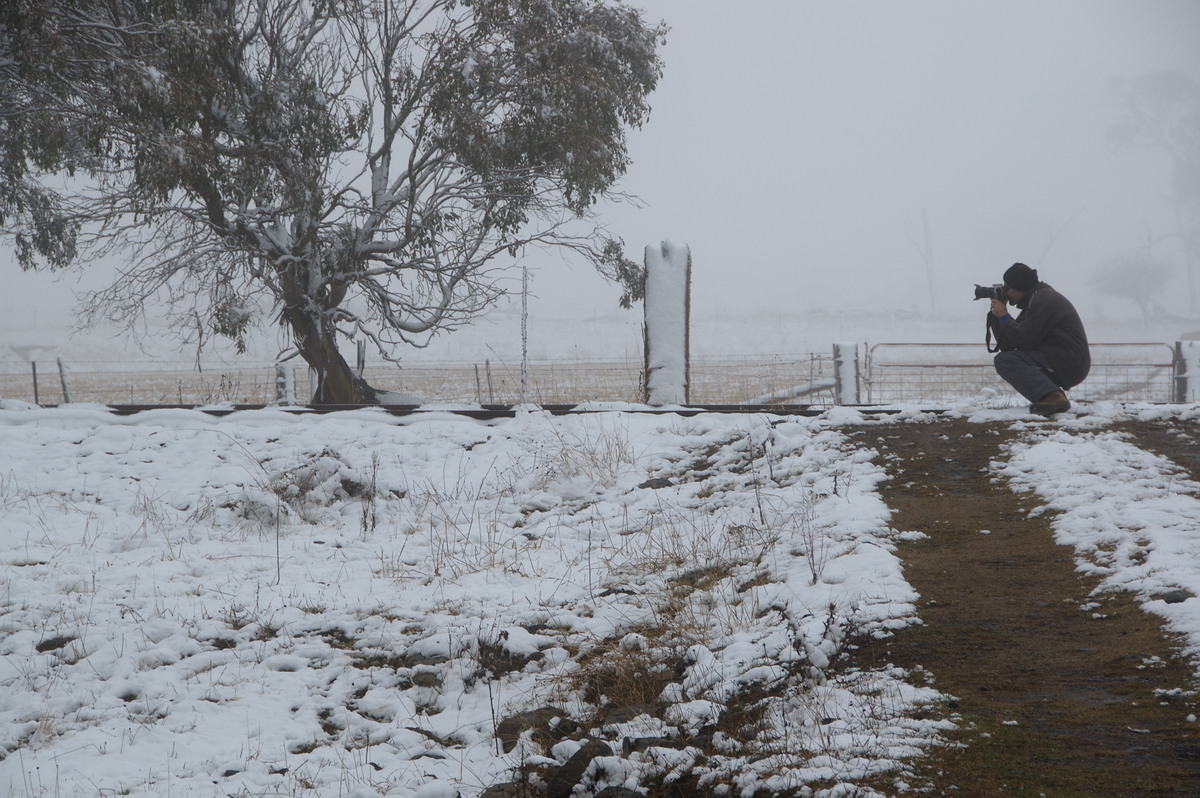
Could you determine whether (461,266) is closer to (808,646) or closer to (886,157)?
(808,646)

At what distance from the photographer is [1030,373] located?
610cm

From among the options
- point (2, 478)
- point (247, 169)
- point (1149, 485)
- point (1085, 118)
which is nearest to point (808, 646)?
point (1149, 485)

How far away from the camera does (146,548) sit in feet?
17.2

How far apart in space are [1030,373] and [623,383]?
13.3 m

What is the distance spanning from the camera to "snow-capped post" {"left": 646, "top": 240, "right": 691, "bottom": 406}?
25.0 ft

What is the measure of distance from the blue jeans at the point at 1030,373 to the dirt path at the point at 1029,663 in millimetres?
1518

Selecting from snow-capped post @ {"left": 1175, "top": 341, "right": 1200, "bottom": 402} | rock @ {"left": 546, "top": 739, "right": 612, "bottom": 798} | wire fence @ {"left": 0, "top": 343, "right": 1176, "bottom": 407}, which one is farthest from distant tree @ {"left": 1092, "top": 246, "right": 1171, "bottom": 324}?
rock @ {"left": 546, "top": 739, "right": 612, "bottom": 798}

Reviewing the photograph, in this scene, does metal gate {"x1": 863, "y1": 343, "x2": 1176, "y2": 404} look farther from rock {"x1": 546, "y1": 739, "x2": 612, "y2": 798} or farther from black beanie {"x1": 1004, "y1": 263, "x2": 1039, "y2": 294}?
rock {"x1": 546, "y1": 739, "x2": 612, "y2": 798}

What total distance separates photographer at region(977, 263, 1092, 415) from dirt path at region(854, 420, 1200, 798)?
154 centimetres

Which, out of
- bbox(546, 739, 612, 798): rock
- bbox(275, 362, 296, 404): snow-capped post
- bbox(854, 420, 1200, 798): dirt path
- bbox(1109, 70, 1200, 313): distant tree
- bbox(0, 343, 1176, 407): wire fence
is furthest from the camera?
bbox(1109, 70, 1200, 313): distant tree

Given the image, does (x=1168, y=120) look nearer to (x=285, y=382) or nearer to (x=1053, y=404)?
(x=1053, y=404)

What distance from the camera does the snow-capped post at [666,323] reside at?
7.62m

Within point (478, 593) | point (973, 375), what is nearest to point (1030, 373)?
point (478, 593)

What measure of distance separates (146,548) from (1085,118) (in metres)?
135
